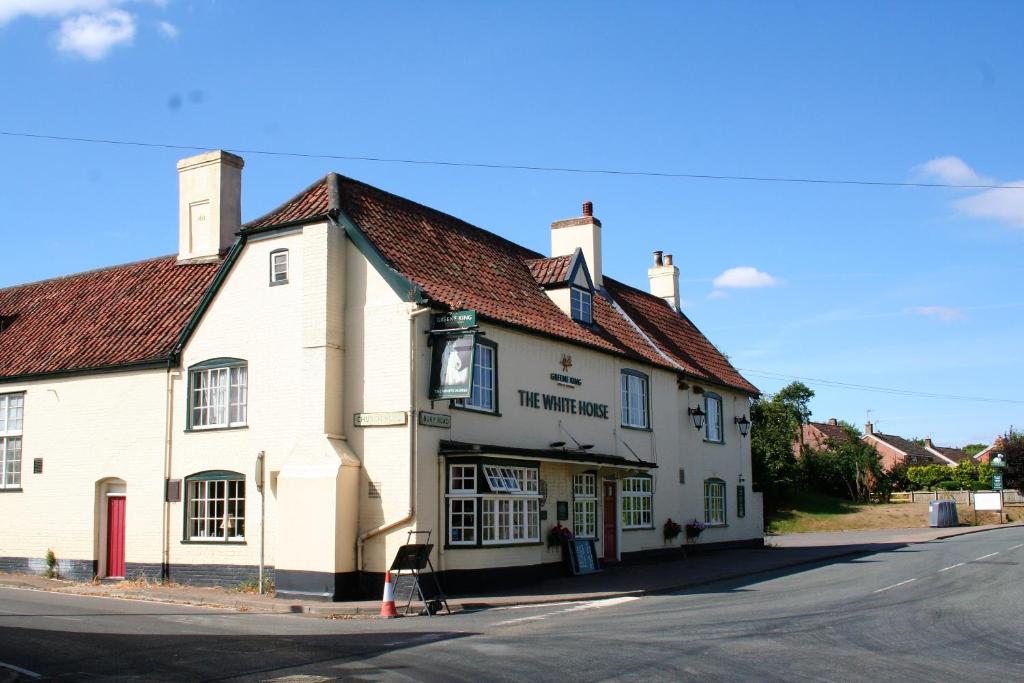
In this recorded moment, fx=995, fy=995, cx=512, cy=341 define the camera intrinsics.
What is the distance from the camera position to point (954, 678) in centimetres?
1038

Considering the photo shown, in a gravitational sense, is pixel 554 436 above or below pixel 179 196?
below

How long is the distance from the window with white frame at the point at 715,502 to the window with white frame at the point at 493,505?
11324mm

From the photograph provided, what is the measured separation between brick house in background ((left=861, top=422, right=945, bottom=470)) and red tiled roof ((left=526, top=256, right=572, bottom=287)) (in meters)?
61.8

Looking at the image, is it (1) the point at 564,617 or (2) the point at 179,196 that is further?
(2) the point at 179,196

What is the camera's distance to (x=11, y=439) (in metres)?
24.6

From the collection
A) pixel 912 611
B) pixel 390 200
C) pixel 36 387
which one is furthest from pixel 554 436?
pixel 36 387

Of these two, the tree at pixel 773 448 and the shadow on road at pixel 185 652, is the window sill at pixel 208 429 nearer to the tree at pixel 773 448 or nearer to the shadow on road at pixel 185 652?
the shadow on road at pixel 185 652

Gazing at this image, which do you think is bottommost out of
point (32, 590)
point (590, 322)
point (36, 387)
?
point (32, 590)

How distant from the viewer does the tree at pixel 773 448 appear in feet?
159

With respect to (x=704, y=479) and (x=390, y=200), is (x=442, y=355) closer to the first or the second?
(x=390, y=200)

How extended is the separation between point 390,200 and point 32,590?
11.3 m

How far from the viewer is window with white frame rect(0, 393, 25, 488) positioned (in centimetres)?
2434

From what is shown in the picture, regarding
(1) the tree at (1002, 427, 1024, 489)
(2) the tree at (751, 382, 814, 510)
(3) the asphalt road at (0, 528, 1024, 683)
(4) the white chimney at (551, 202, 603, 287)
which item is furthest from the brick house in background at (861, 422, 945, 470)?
(3) the asphalt road at (0, 528, 1024, 683)

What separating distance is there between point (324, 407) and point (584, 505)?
792 cm
